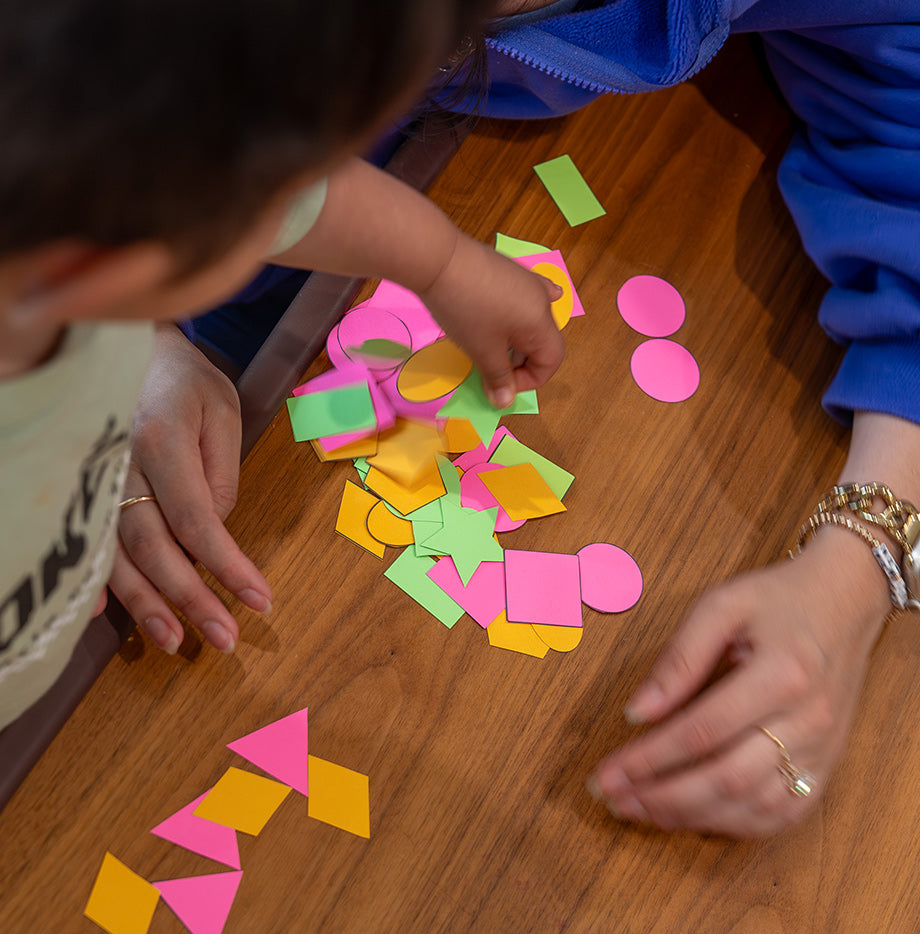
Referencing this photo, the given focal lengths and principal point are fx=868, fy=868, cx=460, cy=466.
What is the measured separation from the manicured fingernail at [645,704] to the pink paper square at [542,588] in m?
0.06

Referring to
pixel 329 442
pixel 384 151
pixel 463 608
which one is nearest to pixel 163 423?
pixel 329 442

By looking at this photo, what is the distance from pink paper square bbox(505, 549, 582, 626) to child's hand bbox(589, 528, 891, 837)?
70 millimetres

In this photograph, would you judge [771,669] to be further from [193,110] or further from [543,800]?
[193,110]

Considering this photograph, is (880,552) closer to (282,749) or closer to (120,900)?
(282,749)

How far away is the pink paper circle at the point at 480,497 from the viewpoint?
2.01 feet

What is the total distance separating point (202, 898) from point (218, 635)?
0.49 feet

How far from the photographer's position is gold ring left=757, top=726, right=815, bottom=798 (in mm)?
531

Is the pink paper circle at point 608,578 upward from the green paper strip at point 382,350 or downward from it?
downward

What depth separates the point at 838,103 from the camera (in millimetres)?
724

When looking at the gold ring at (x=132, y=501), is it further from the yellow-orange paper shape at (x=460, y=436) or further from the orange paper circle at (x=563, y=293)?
the orange paper circle at (x=563, y=293)

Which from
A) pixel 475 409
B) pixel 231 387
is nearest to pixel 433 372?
pixel 475 409

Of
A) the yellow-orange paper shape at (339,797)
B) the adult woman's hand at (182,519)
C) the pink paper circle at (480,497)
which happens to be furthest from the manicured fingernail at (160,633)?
the pink paper circle at (480,497)

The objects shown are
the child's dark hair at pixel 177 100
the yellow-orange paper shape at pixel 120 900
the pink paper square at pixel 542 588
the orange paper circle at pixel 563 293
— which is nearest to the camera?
the child's dark hair at pixel 177 100

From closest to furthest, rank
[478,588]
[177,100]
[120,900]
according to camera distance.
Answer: [177,100], [120,900], [478,588]
